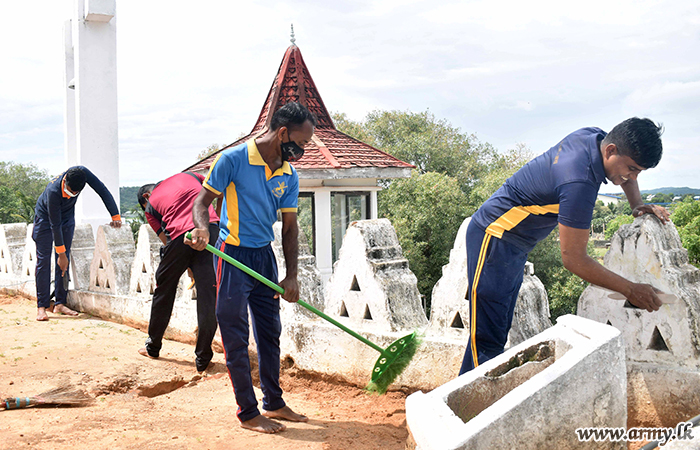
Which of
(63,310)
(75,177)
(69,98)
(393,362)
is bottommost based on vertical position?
(63,310)

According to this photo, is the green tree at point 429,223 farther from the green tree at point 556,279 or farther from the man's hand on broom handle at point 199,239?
the man's hand on broom handle at point 199,239

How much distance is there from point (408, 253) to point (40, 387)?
18877mm

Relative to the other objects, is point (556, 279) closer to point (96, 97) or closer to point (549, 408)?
point (96, 97)

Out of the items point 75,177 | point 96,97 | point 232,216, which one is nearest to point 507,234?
point 232,216

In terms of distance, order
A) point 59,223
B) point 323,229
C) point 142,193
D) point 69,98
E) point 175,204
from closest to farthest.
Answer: point 175,204 < point 142,193 < point 59,223 < point 323,229 < point 69,98

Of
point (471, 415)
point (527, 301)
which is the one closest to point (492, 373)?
point (471, 415)

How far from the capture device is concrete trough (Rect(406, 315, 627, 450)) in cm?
215

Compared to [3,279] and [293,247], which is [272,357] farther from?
[3,279]

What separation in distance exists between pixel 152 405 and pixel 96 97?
36.9 ft

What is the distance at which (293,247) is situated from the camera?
3875 millimetres

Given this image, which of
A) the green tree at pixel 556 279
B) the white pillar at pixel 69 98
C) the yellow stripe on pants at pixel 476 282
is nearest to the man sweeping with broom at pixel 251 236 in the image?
the yellow stripe on pants at pixel 476 282

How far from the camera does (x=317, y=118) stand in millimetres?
13781

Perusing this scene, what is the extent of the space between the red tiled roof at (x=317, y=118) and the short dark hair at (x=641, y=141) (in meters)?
9.87

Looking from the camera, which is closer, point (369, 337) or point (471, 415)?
point (471, 415)
